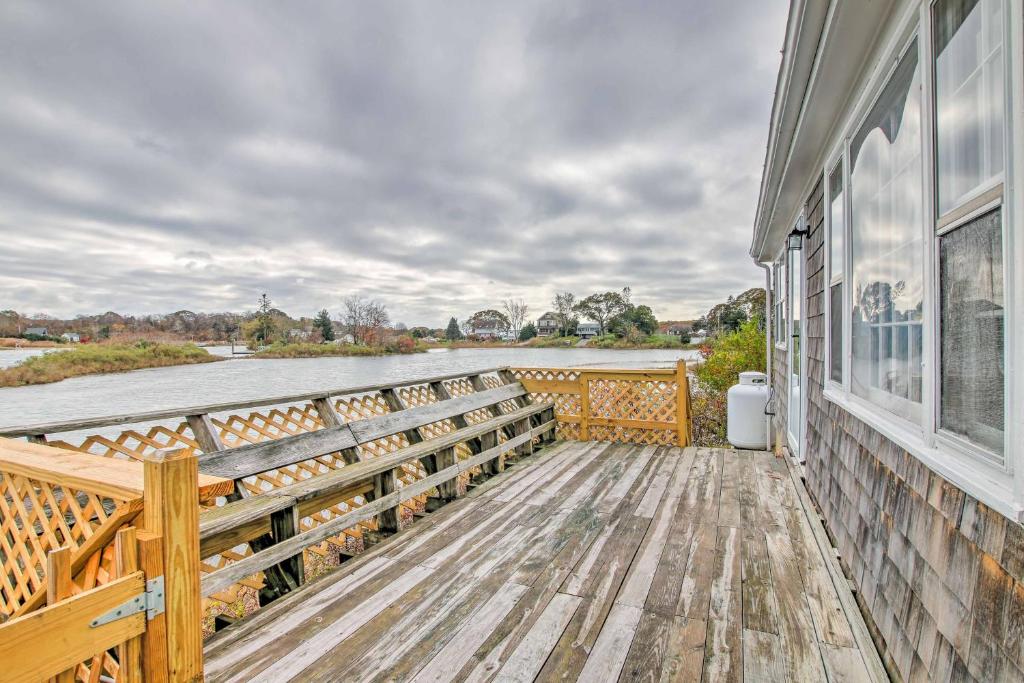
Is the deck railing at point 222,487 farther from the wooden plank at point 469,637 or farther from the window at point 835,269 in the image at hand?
the window at point 835,269

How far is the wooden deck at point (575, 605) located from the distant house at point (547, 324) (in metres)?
22.2

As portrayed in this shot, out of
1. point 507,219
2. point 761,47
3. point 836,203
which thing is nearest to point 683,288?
point 507,219

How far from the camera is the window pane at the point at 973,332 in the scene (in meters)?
0.95

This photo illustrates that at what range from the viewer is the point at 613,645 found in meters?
1.73

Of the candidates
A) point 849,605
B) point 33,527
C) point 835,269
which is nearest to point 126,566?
point 33,527

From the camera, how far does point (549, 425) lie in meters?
5.34

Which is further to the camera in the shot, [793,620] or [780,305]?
[780,305]

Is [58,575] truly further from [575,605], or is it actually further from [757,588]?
[757,588]

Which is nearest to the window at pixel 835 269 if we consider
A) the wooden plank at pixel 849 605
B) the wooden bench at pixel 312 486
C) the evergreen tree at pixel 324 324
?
the wooden plank at pixel 849 605

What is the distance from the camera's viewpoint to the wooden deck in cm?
162

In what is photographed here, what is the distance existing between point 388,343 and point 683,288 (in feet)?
49.7

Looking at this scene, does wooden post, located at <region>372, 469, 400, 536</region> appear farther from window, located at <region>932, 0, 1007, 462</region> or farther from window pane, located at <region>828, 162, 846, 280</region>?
window pane, located at <region>828, 162, 846, 280</region>

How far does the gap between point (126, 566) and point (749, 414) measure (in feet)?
19.4

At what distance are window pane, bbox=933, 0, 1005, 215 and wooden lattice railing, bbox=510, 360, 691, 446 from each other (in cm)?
418
